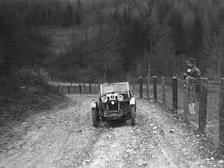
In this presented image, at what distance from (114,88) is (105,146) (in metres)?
4.16

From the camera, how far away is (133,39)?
66.9 metres

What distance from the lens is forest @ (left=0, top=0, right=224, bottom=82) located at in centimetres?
4922

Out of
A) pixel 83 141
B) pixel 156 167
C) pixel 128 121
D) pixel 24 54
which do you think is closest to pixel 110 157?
pixel 156 167

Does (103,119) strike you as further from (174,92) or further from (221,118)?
(221,118)

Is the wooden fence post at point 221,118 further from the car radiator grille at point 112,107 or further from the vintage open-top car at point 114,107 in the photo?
the car radiator grille at point 112,107

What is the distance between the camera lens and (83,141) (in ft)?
28.4

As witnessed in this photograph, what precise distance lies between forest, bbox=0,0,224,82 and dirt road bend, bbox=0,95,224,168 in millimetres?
12508

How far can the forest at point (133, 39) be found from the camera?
49.2 m

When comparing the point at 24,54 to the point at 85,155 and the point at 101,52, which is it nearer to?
the point at 85,155

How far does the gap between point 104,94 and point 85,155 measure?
14.7 feet

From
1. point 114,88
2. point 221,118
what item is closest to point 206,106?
point 221,118

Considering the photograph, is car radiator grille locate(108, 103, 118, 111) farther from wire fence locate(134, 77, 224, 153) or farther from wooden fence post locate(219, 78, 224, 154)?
wooden fence post locate(219, 78, 224, 154)

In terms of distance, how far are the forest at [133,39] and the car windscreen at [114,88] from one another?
430 inches

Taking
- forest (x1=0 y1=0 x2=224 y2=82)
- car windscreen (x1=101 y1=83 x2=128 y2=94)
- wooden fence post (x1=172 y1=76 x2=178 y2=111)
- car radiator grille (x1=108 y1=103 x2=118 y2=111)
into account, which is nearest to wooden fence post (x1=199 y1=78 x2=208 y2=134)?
wooden fence post (x1=172 y1=76 x2=178 y2=111)
